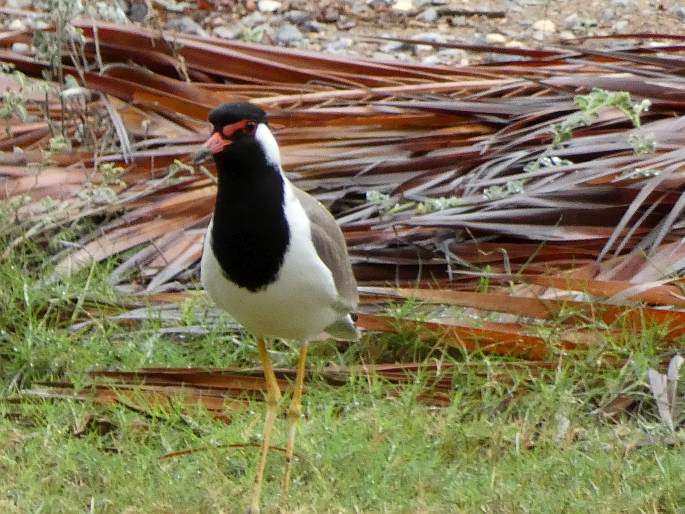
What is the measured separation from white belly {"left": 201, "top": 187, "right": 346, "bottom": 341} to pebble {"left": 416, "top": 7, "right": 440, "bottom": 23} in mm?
4666

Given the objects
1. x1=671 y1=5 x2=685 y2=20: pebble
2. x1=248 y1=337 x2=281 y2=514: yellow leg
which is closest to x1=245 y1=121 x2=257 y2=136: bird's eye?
x1=248 y1=337 x2=281 y2=514: yellow leg

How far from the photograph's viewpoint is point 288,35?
886cm

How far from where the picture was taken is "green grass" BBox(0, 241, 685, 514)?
4.57 metres

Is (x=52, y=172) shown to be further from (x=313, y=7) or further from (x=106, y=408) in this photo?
(x=313, y=7)

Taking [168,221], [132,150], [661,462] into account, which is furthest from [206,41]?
[661,462]

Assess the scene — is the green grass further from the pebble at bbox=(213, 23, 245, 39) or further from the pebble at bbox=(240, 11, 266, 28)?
the pebble at bbox=(240, 11, 266, 28)

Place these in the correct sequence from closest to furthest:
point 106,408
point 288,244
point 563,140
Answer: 1. point 288,244
2. point 106,408
3. point 563,140

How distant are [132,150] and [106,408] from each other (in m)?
1.90

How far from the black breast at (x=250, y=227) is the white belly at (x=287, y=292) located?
32 millimetres

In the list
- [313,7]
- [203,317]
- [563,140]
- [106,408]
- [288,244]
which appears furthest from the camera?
[313,7]

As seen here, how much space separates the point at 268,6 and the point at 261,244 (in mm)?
5053

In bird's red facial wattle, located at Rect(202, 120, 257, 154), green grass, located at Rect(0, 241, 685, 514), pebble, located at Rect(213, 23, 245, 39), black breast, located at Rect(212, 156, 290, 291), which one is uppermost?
bird's red facial wattle, located at Rect(202, 120, 257, 154)

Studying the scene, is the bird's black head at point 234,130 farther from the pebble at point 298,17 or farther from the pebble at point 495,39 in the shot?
the pebble at point 298,17

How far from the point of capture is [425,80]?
7.23m
